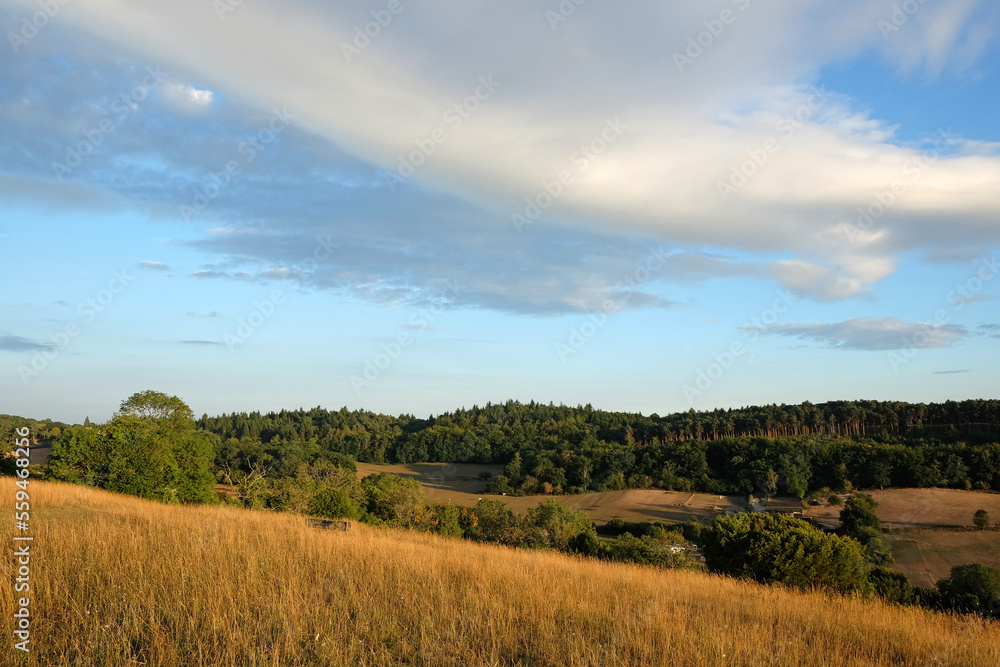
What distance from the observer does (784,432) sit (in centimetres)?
12781

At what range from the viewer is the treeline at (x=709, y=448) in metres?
91.6

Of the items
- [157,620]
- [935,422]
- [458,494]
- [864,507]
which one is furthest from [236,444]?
[935,422]

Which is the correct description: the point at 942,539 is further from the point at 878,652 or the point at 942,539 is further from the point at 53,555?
the point at 53,555

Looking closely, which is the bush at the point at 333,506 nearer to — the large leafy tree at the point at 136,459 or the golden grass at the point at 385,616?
the large leafy tree at the point at 136,459

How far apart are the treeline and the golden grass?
282 ft

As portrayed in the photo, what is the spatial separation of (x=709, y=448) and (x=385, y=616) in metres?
117

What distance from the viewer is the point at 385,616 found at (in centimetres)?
599

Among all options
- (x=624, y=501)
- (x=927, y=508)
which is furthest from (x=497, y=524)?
(x=927, y=508)

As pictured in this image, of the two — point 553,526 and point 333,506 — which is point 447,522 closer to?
point 553,526

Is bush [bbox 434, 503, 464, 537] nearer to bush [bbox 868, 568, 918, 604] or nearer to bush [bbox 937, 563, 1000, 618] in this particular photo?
bush [bbox 868, 568, 918, 604]

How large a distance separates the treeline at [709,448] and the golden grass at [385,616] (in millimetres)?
85862

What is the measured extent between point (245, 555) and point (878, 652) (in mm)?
7610

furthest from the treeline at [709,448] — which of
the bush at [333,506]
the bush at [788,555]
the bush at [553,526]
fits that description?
the bush at [788,555]

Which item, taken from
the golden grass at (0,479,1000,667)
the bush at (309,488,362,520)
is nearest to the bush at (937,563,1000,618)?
the golden grass at (0,479,1000,667)
